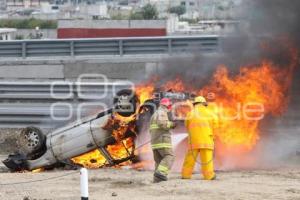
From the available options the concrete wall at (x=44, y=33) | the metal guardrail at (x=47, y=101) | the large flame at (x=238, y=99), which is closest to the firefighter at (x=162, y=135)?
the large flame at (x=238, y=99)

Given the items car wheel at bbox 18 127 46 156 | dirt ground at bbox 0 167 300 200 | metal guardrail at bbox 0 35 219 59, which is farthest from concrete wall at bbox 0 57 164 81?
dirt ground at bbox 0 167 300 200

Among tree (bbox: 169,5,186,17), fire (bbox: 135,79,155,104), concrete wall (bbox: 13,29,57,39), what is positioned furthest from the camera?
tree (bbox: 169,5,186,17)

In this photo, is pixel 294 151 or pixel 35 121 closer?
pixel 294 151

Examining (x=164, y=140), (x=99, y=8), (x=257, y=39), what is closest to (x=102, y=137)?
(x=164, y=140)

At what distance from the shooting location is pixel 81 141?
43.9 feet

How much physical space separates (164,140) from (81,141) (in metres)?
2.06

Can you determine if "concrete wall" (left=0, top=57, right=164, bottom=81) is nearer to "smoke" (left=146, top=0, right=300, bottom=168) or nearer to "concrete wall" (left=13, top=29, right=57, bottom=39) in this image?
"smoke" (left=146, top=0, right=300, bottom=168)

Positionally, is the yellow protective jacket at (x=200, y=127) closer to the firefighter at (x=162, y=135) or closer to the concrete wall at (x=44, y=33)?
the firefighter at (x=162, y=135)

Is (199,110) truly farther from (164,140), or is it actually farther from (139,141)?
(139,141)

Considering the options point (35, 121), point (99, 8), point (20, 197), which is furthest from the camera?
point (99, 8)

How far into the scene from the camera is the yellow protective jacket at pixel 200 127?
1197 cm

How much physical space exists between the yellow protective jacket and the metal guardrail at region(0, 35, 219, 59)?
757 cm

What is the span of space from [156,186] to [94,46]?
985 centimetres

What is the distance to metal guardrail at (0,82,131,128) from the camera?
53.8 feet
